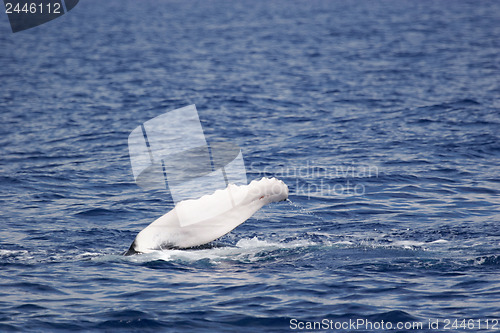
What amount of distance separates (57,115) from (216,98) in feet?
22.9

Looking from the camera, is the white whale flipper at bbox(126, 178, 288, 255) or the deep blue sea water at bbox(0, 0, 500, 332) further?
the white whale flipper at bbox(126, 178, 288, 255)

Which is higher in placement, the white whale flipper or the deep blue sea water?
the white whale flipper

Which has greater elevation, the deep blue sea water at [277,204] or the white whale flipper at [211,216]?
the white whale flipper at [211,216]

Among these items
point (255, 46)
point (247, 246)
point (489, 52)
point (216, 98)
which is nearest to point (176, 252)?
point (247, 246)

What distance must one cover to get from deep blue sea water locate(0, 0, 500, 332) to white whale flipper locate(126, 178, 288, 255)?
39 cm

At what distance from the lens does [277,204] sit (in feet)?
53.0

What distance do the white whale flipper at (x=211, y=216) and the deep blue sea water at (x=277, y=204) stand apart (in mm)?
389

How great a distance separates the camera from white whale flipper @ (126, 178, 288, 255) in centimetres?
1105

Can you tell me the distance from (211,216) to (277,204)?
5144 millimetres

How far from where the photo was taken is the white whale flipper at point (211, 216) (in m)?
11.1

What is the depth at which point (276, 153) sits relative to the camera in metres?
20.6

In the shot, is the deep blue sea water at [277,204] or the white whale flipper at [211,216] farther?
the white whale flipper at [211,216]

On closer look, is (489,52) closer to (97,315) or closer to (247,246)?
(247,246)

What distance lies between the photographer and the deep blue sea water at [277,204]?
10055 millimetres
